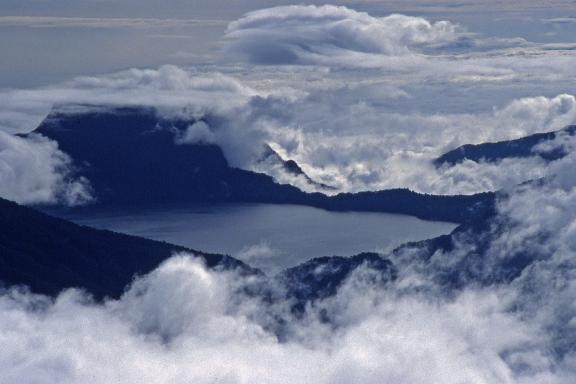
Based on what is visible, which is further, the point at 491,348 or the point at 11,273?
the point at 491,348

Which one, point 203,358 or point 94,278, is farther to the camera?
point 94,278

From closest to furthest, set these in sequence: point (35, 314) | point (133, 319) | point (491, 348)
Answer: point (35, 314), point (133, 319), point (491, 348)

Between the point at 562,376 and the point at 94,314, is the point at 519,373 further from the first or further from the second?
the point at 94,314

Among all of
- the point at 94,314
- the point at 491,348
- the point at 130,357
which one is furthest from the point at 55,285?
the point at 491,348

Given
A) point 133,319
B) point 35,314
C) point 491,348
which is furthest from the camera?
point 491,348

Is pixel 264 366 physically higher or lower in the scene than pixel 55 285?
lower

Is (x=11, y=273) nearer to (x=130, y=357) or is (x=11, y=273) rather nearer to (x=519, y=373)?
(x=130, y=357)

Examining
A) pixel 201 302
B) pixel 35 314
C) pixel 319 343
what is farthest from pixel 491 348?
pixel 35 314

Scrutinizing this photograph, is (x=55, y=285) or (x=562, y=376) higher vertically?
(x=55, y=285)

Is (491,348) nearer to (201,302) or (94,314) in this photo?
(201,302)
